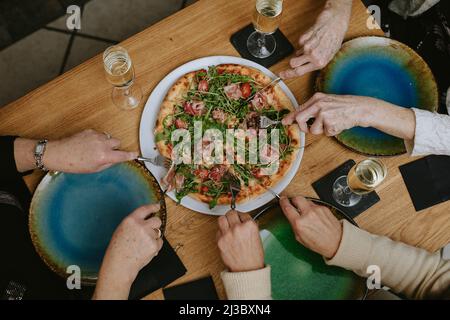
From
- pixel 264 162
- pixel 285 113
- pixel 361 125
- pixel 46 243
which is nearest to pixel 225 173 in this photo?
pixel 264 162

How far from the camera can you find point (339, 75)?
1169 mm

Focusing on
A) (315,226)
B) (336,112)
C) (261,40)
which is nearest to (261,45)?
(261,40)

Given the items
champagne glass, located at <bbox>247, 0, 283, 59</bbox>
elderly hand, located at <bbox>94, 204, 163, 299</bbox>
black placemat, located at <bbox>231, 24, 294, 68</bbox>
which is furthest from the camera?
black placemat, located at <bbox>231, 24, 294, 68</bbox>

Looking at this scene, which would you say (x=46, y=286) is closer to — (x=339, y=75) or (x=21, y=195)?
(x=21, y=195)

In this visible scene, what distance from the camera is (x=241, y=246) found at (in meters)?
0.98

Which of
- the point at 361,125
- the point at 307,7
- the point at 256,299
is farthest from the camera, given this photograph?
the point at 307,7

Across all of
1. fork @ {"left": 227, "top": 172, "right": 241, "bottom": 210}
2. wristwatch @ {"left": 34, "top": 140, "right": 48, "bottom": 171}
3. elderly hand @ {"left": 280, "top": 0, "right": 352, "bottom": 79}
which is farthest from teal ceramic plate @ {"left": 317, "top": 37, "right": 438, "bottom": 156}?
wristwatch @ {"left": 34, "top": 140, "right": 48, "bottom": 171}

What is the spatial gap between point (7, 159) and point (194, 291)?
2.04 ft

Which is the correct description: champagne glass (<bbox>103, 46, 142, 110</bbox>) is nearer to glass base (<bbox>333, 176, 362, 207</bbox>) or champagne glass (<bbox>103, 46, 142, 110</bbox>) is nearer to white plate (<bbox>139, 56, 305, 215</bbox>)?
white plate (<bbox>139, 56, 305, 215</bbox>)

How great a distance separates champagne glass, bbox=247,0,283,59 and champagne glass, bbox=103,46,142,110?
37 cm

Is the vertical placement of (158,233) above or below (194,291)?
above

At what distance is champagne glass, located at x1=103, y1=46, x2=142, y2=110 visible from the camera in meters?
1.05

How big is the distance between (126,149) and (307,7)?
727 mm

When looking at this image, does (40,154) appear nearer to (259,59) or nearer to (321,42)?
(259,59)
